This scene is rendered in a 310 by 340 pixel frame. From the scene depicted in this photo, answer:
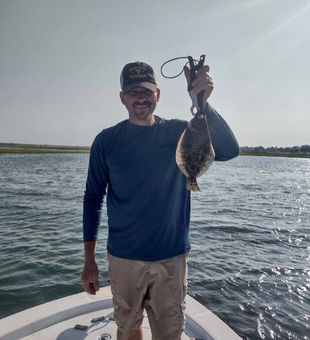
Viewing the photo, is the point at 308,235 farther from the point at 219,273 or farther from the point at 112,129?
the point at 112,129

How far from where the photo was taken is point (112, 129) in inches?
139

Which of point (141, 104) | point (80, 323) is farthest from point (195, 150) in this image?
point (80, 323)

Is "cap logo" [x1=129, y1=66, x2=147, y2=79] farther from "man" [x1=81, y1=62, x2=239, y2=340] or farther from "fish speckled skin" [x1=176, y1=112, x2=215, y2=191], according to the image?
"fish speckled skin" [x1=176, y1=112, x2=215, y2=191]

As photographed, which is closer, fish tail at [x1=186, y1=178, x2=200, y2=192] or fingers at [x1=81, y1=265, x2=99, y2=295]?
fish tail at [x1=186, y1=178, x2=200, y2=192]

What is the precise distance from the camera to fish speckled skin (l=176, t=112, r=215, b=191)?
3.00 metres

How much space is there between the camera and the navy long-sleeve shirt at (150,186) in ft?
10.6

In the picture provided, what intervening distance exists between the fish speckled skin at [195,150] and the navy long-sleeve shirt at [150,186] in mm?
163

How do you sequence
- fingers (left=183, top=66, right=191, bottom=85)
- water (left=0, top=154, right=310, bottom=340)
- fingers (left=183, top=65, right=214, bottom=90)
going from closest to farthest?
fingers (left=183, top=65, right=214, bottom=90) → fingers (left=183, top=66, right=191, bottom=85) → water (left=0, top=154, right=310, bottom=340)

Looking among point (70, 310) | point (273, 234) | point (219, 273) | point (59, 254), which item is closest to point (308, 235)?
point (273, 234)

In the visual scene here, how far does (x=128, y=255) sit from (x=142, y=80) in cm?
179

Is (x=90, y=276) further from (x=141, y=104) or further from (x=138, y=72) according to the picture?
(x=138, y=72)

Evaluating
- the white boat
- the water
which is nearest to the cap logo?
the white boat

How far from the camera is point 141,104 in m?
3.39

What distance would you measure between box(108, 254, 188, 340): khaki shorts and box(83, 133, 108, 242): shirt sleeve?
507 millimetres
